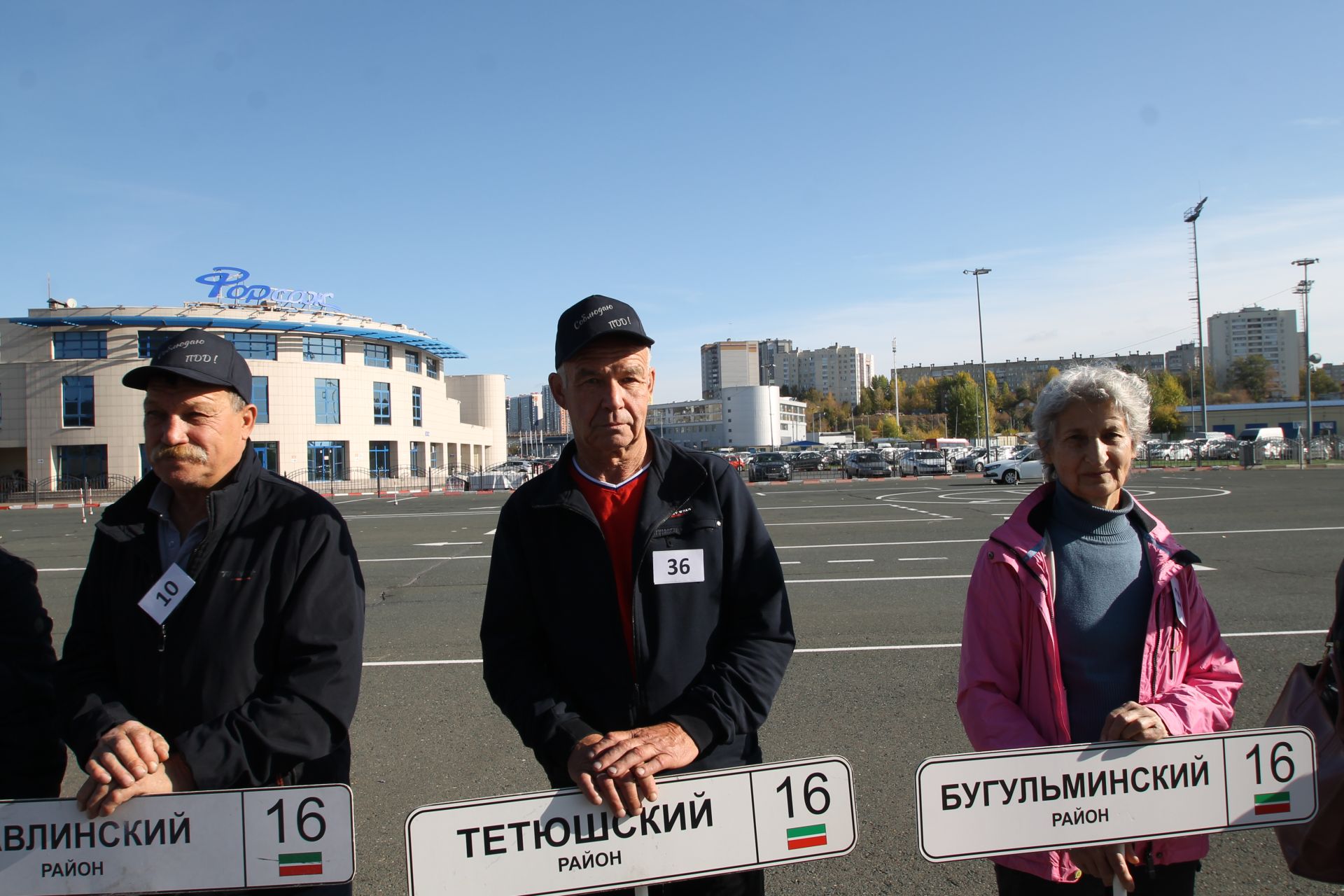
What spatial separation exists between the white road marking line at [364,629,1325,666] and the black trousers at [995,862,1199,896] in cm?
459

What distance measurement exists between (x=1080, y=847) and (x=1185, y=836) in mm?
319

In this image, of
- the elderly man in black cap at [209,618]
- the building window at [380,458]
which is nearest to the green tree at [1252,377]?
the building window at [380,458]

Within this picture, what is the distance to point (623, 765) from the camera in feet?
6.17

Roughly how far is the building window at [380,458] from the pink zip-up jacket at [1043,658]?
183 ft

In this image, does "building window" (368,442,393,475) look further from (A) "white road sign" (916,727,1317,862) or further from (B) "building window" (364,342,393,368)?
(A) "white road sign" (916,727,1317,862)

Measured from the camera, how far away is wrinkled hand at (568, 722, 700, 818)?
1.87 m

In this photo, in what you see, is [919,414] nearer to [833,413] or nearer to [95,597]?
[833,413]

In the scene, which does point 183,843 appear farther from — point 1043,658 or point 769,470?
point 769,470

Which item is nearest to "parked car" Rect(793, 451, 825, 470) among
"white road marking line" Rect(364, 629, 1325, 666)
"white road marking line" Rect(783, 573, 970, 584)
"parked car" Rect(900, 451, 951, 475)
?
"parked car" Rect(900, 451, 951, 475)

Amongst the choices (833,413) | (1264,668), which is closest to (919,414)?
(833,413)

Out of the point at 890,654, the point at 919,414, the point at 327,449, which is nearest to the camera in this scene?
the point at 890,654

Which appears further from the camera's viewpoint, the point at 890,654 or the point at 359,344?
Result: the point at 359,344

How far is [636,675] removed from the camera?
2211 mm

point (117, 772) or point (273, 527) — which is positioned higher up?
point (273, 527)
